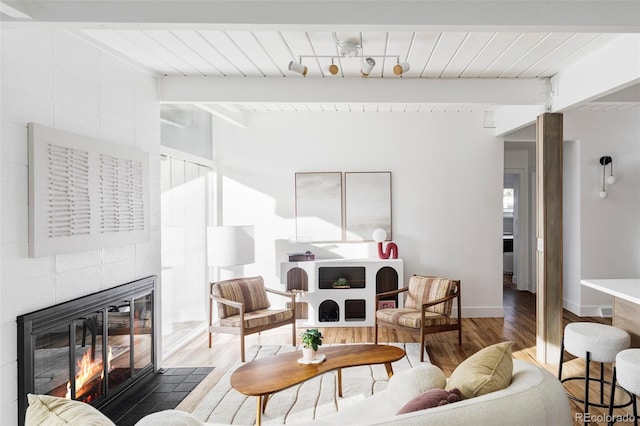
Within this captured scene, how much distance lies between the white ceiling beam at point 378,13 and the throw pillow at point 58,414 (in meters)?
1.73

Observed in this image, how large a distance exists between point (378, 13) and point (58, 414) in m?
2.13

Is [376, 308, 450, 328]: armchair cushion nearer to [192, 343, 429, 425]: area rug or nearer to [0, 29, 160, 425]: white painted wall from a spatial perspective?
[192, 343, 429, 425]: area rug

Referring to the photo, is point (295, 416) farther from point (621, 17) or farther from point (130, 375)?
point (621, 17)

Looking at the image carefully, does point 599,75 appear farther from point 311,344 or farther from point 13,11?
point 13,11

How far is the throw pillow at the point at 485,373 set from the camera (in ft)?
5.73

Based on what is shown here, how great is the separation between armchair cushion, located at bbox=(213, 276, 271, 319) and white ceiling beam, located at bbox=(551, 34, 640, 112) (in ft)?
11.1

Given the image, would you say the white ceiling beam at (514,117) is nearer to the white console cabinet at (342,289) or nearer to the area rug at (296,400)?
the white console cabinet at (342,289)

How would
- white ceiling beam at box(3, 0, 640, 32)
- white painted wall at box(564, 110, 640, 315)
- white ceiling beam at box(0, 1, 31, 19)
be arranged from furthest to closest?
white painted wall at box(564, 110, 640, 315), white ceiling beam at box(3, 0, 640, 32), white ceiling beam at box(0, 1, 31, 19)

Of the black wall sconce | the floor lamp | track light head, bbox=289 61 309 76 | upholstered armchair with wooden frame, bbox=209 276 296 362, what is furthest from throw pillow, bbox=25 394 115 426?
the black wall sconce

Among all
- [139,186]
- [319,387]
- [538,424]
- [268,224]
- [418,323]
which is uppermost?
[139,186]

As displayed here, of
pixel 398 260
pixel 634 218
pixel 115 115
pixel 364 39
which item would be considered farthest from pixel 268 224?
pixel 634 218

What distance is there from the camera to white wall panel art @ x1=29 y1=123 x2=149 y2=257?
2311 mm

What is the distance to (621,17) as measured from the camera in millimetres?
2098

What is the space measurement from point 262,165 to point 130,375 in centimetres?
301
